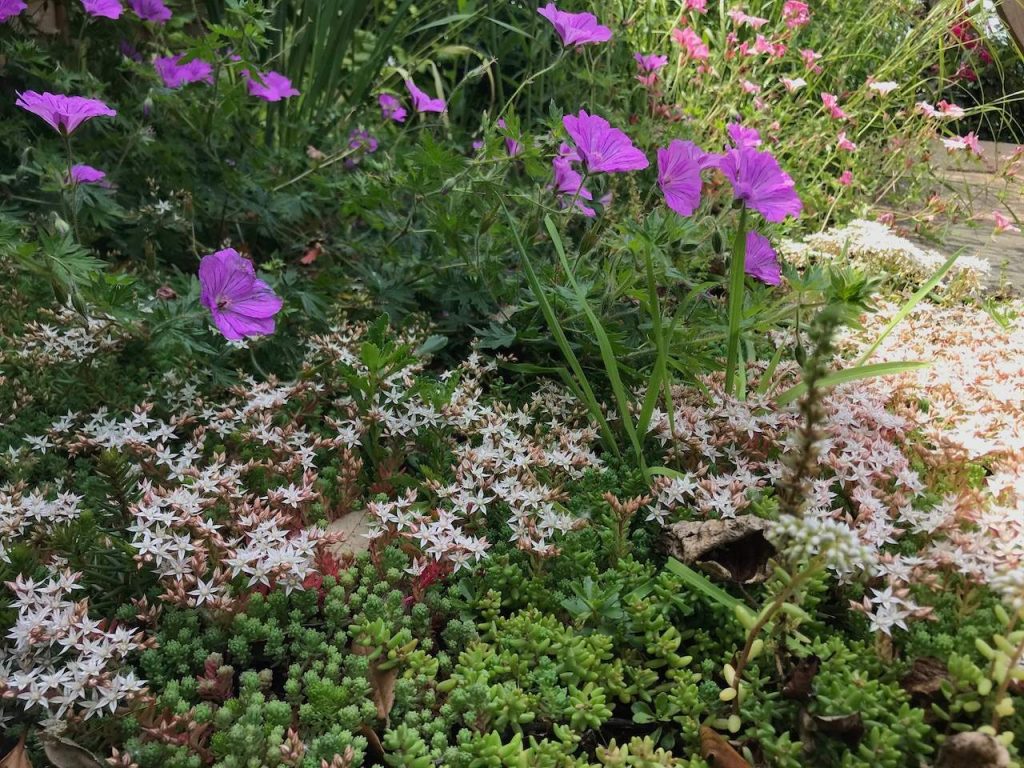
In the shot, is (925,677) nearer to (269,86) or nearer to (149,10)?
(269,86)

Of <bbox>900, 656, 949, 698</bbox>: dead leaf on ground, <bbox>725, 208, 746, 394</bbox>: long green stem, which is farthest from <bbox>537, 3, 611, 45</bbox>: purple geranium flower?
<bbox>900, 656, 949, 698</bbox>: dead leaf on ground

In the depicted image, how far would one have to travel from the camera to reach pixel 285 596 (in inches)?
54.1

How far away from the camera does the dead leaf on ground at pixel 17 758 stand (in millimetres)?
1124

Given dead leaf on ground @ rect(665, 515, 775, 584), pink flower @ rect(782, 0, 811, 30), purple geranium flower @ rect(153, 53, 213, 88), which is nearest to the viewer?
dead leaf on ground @ rect(665, 515, 775, 584)

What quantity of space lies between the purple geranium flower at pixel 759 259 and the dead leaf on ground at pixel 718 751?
1280mm

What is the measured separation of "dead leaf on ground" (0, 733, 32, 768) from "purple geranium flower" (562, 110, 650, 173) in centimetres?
169

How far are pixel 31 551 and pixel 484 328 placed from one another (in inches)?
53.6

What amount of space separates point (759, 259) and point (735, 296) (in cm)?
30

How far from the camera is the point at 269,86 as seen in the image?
2713 millimetres

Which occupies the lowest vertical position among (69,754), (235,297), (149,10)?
(69,754)

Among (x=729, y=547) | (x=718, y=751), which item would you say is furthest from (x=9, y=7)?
(x=718, y=751)

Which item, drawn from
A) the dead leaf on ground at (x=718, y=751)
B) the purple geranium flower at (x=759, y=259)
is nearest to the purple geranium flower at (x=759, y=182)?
the purple geranium flower at (x=759, y=259)

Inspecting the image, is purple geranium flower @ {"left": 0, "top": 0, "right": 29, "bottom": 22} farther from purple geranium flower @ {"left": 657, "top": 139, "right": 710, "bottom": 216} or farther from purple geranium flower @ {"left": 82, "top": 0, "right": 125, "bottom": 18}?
purple geranium flower @ {"left": 657, "top": 139, "right": 710, "bottom": 216}

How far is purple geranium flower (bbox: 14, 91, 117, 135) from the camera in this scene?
191 cm
